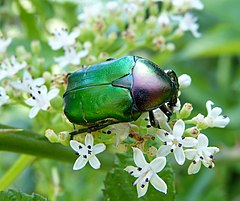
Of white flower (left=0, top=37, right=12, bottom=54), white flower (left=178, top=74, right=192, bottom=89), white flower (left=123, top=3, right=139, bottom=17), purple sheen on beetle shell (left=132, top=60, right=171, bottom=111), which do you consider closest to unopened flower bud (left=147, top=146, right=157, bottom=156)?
purple sheen on beetle shell (left=132, top=60, right=171, bottom=111)

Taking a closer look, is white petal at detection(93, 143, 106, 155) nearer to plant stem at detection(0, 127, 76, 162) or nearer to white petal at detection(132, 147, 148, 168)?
white petal at detection(132, 147, 148, 168)

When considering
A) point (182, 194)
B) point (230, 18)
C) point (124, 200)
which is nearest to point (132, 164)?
point (124, 200)

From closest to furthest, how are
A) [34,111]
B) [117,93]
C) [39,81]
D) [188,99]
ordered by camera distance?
[117,93], [34,111], [39,81], [188,99]

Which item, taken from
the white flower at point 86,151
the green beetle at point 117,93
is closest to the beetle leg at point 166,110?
the green beetle at point 117,93

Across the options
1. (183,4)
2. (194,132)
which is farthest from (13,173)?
(183,4)

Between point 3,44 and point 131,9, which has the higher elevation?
point 131,9

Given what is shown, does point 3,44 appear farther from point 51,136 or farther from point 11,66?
point 51,136
